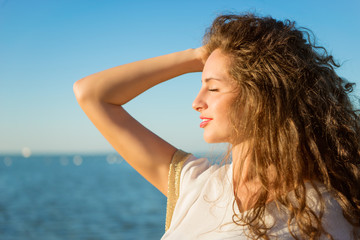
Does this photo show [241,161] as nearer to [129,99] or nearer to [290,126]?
[290,126]

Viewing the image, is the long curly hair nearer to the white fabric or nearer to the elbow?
the white fabric

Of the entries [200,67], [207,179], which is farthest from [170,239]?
[200,67]

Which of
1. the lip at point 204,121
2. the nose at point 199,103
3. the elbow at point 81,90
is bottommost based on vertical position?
the lip at point 204,121

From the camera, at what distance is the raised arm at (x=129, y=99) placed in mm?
2031

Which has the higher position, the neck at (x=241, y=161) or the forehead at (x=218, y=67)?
the forehead at (x=218, y=67)

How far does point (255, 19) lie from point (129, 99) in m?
0.83

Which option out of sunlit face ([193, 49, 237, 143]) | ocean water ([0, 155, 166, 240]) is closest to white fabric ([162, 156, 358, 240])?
sunlit face ([193, 49, 237, 143])

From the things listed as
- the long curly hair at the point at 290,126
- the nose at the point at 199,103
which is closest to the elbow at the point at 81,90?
the nose at the point at 199,103

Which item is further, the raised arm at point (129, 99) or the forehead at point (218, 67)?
the raised arm at point (129, 99)

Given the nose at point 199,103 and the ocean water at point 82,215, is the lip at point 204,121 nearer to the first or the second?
the nose at point 199,103

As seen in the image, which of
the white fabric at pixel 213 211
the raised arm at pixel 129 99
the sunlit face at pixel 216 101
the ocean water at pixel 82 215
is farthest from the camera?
the ocean water at pixel 82 215

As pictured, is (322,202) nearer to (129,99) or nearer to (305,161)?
(305,161)

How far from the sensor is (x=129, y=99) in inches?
85.4

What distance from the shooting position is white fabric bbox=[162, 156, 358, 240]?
62.9 inches
